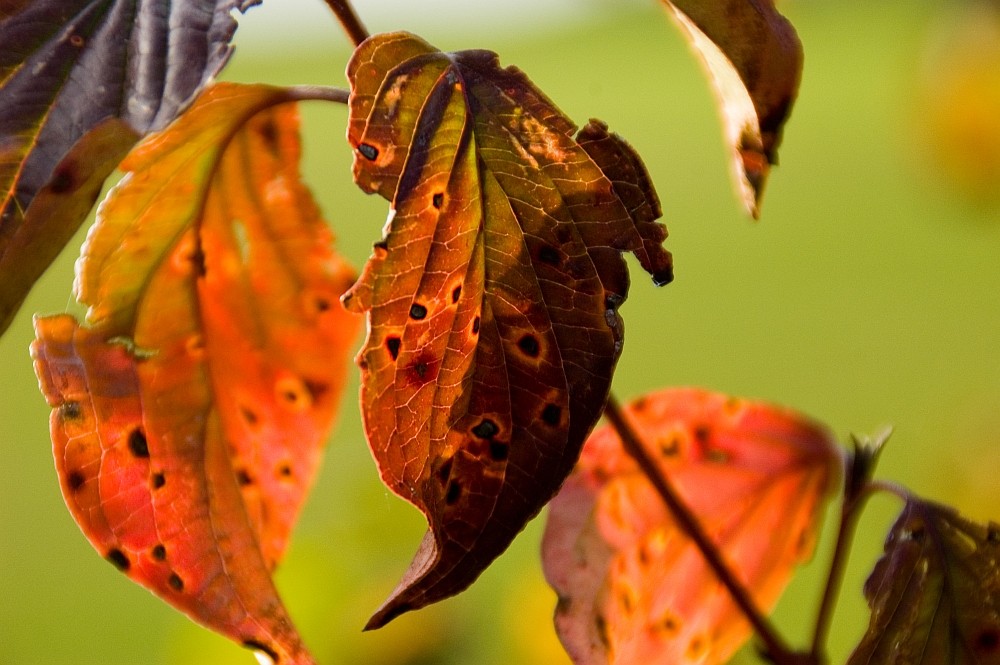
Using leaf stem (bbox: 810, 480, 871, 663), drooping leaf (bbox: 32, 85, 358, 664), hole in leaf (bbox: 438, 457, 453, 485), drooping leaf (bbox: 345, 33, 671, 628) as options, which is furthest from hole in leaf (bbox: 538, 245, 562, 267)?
leaf stem (bbox: 810, 480, 871, 663)

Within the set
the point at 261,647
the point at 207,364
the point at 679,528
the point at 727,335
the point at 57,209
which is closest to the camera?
the point at 57,209

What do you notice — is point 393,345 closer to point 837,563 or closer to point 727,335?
point 837,563

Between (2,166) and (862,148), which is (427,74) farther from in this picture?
(862,148)

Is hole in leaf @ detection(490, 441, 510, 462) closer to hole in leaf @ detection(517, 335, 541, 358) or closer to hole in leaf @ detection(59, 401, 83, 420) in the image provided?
hole in leaf @ detection(517, 335, 541, 358)

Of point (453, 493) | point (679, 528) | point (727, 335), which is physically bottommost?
point (727, 335)

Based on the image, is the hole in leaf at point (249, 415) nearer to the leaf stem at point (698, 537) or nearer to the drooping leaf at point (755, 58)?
the leaf stem at point (698, 537)

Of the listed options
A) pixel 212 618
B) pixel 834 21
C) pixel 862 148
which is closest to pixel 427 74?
pixel 212 618

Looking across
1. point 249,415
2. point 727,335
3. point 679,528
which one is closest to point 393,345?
point 249,415
